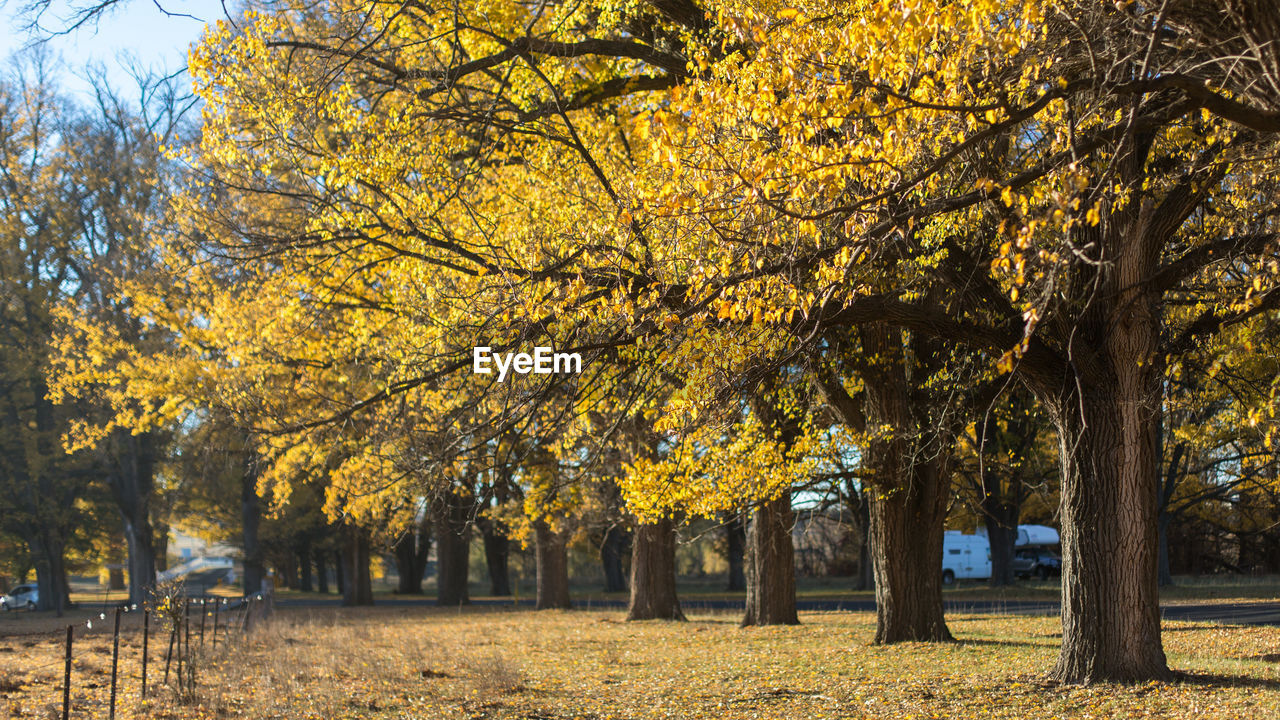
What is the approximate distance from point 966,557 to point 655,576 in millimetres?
20616

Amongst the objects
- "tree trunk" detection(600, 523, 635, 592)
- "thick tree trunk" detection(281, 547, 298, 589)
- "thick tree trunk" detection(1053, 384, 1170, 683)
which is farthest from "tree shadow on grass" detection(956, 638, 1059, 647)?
"thick tree trunk" detection(281, 547, 298, 589)

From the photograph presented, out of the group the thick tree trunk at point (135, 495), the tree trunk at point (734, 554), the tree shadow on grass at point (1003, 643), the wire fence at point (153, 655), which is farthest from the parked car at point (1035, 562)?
the thick tree trunk at point (135, 495)

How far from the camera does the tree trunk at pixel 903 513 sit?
12.5m

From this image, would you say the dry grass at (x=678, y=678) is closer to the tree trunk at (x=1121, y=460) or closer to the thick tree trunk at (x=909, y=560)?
the tree trunk at (x=1121, y=460)

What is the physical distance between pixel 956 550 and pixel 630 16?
105ft

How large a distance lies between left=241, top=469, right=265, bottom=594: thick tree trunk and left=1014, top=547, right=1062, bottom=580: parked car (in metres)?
28.5

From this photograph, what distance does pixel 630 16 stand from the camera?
34.3 feet

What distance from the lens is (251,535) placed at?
111ft

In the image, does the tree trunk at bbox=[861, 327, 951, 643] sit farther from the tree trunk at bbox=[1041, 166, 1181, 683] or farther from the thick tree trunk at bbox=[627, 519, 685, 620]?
the thick tree trunk at bbox=[627, 519, 685, 620]

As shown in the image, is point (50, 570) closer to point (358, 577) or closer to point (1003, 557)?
point (358, 577)

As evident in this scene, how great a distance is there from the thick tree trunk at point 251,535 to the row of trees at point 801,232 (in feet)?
64.8

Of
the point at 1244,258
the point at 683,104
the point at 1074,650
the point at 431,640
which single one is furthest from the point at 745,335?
the point at 431,640

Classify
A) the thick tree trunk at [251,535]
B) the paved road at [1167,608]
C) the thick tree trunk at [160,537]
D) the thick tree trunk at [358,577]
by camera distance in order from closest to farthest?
the paved road at [1167,608] < the thick tree trunk at [251,535] < the thick tree trunk at [358,577] < the thick tree trunk at [160,537]

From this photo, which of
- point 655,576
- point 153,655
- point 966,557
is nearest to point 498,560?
point 966,557
